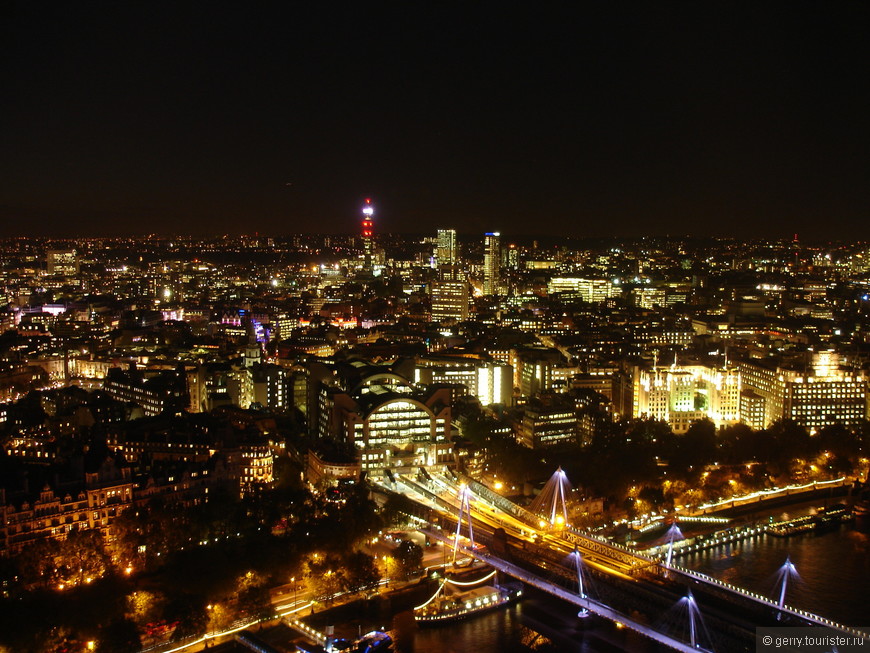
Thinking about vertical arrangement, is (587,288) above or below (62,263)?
below

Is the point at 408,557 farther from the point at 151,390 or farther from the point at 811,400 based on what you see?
the point at 811,400

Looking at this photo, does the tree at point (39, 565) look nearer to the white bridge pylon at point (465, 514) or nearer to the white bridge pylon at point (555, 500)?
the white bridge pylon at point (465, 514)

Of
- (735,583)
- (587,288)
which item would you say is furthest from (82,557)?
(587,288)

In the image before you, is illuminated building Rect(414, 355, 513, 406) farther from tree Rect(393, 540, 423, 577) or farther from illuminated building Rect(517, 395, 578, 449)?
tree Rect(393, 540, 423, 577)

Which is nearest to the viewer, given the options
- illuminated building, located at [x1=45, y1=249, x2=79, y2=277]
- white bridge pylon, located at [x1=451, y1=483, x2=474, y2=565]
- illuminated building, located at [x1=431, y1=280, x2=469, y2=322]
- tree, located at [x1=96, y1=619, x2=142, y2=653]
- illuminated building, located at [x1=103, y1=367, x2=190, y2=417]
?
tree, located at [x1=96, y1=619, x2=142, y2=653]

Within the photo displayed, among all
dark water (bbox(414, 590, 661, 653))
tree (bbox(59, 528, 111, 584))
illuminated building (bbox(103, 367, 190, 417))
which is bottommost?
dark water (bbox(414, 590, 661, 653))

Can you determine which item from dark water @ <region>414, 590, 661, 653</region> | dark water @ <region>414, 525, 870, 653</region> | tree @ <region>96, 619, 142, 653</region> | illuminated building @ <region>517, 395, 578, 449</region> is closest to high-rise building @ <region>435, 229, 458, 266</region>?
illuminated building @ <region>517, 395, 578, 449</region>

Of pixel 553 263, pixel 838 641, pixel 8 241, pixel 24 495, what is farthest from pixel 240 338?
pixel 8 241
